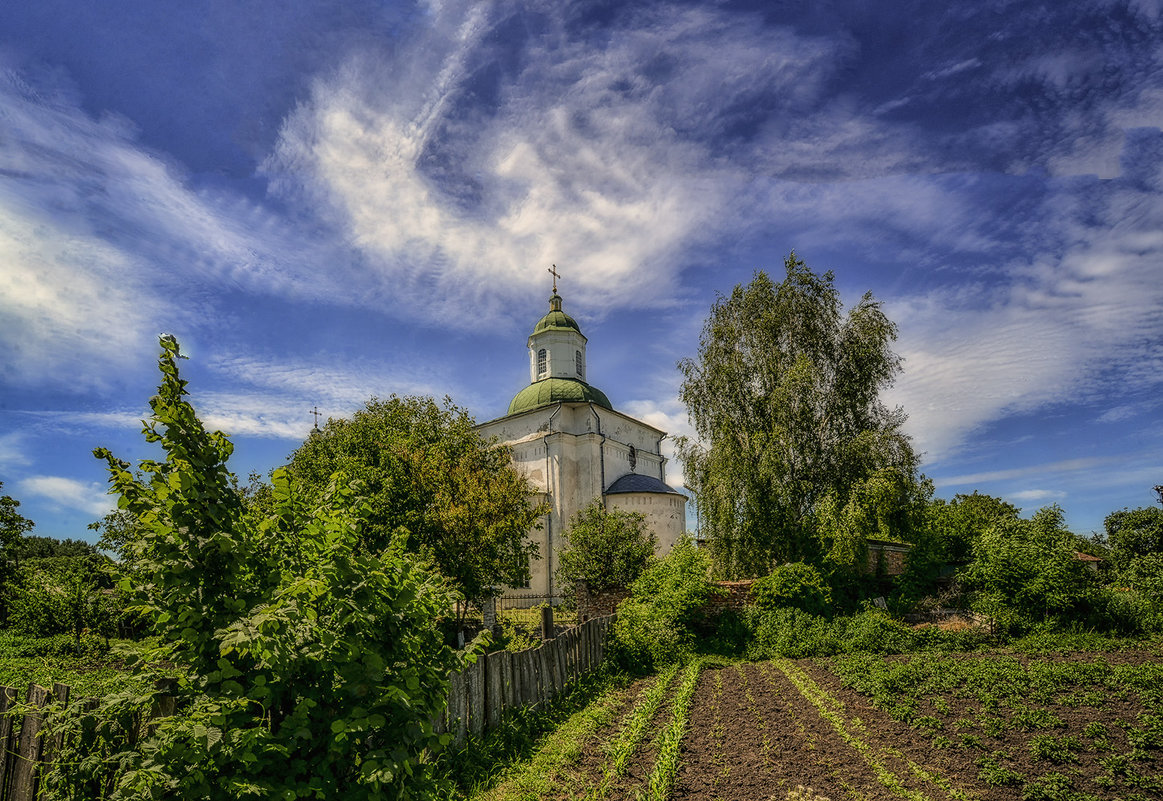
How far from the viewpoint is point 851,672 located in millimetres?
11656

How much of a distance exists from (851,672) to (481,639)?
10037 millimetres

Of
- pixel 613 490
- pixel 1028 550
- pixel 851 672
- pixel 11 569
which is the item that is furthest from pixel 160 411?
pixel 11 569

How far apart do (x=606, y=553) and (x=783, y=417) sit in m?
7.14

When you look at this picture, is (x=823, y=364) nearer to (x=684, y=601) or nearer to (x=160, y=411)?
(x=684, y=601)

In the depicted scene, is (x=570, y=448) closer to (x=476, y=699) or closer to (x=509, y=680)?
(x=509, y=680)

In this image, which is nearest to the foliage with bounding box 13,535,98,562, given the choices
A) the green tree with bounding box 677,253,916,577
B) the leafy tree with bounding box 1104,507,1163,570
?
the green tree with bounding box 677,253,916,577

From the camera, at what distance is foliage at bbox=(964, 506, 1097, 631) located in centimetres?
1516

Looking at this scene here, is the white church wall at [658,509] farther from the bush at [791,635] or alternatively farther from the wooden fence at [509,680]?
the wooden fence at [509,680]

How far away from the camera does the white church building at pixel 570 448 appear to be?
30438 millimetres

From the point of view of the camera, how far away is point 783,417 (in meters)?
19.8

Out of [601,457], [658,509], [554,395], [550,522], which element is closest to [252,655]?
[550,522]

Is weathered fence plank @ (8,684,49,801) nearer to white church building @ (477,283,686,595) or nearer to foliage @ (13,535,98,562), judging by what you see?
white church building @ (477,283,686,595)

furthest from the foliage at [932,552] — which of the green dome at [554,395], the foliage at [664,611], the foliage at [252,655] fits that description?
the foliage at [252,655]

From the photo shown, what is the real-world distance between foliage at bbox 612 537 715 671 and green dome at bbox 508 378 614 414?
16.3m
